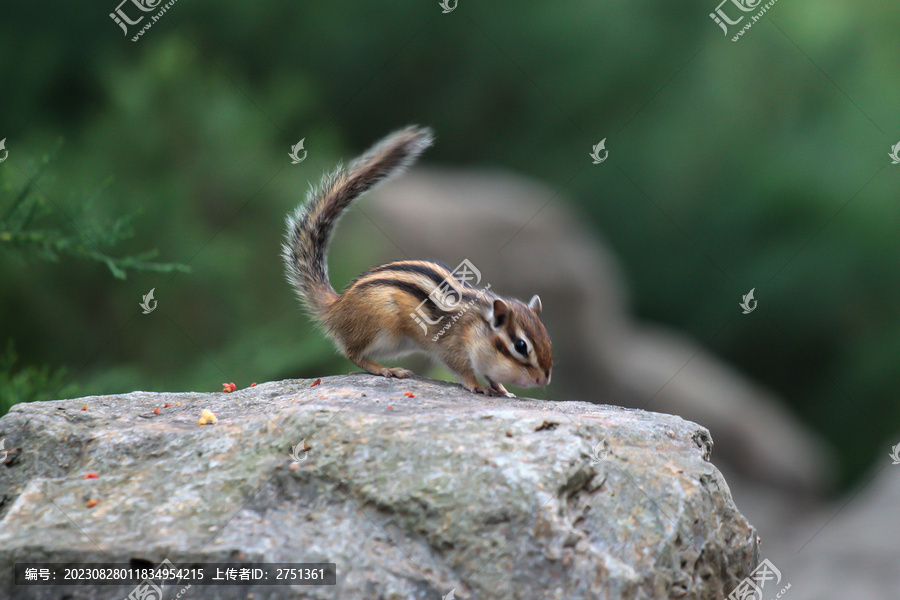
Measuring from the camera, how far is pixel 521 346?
3.67 meters

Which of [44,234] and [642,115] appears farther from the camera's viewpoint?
[642,115]

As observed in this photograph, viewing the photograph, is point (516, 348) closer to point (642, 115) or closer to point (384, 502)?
point (384, 502)

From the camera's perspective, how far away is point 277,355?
5539mm

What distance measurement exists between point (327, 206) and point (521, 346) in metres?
1.25

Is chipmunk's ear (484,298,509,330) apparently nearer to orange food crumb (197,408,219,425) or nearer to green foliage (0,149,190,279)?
orange food crumb (197,408,219,425)

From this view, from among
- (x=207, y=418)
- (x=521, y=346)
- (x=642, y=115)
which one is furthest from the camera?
(x=642, y=115)

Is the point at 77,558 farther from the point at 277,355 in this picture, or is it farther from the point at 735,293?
the point at 735,293

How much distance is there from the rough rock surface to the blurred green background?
415 cm

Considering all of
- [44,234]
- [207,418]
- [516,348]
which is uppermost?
[516,348]

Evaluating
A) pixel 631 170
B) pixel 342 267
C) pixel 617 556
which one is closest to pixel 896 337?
pixel 631 170

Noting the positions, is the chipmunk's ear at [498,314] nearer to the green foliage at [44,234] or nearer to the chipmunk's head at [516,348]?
the chipmunk's head at [516,348]

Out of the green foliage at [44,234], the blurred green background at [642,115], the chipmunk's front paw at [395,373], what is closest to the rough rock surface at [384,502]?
the chipmunk's front paw at [395,373]

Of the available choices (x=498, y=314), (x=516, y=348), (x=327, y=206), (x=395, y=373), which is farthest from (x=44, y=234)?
(x=516, y=348)

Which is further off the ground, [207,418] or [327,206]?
A: [327,206]
